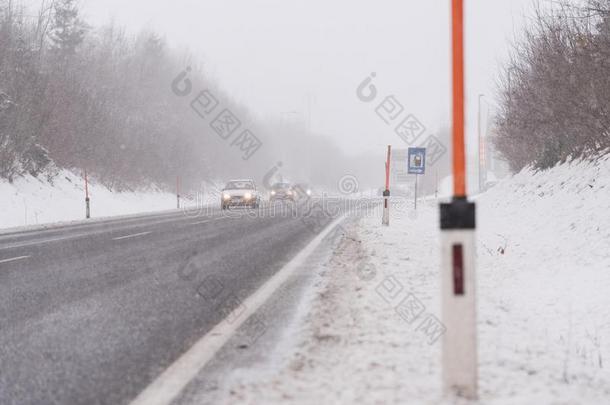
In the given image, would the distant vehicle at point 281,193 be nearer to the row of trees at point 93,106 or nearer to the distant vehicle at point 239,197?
the row of trees at point 93,106

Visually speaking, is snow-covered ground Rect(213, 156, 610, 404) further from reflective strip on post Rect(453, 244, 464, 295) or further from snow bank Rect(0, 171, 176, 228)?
snow bank Rect(0, 171, 176, 228)

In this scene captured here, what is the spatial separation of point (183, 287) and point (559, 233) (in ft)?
22.7

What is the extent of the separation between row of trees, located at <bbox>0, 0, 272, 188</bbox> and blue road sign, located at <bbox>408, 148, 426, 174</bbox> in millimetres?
15936

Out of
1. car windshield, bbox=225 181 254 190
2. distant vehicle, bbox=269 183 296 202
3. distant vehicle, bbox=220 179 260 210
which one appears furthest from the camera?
distant vehicle, bbox=269 183 296 202

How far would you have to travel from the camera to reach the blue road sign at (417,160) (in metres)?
17.4

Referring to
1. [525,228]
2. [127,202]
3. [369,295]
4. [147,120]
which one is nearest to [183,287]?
Result: [369,295]

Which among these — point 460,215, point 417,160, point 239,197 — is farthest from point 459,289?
point 239,197

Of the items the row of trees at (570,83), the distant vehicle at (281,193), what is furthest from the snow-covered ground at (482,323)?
the distant vehicle at (281,193)

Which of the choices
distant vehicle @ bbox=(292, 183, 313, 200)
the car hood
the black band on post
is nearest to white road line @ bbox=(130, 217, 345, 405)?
the black band on post

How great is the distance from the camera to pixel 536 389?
3104 millimetres

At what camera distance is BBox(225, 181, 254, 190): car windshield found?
27.4 meters

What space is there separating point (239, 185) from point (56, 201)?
28.7 ft

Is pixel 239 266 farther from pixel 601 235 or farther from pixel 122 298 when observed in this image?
pixel 601 235

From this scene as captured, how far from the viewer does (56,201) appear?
78.0ft
